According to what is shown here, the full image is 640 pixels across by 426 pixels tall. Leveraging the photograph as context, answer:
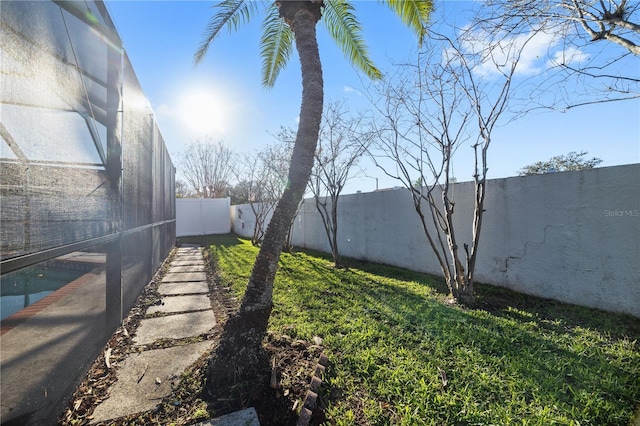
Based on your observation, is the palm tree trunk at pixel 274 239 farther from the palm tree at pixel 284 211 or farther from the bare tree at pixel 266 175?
the bare tree at pixel 266 175

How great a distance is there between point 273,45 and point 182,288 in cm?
440

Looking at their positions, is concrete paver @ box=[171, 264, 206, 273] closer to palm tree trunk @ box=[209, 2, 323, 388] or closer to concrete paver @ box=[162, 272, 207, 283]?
Answer: concrete paver @ box=[162, 272, 207, 283]

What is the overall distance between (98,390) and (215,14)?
444cm

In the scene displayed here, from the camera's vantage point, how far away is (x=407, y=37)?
4137 mm

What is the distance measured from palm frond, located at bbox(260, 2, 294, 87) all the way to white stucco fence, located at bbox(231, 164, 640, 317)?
3778mm

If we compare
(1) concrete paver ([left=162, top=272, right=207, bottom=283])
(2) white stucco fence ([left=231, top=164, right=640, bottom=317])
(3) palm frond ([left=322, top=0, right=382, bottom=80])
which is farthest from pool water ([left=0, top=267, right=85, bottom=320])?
(2) white stucco fence ([left=231, top=164, right=640, bottom=317])

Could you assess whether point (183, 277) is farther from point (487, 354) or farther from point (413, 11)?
point (413, 11)

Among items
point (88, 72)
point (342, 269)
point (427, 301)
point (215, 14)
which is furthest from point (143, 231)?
point (427, 301)

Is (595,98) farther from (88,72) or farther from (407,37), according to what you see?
(88,72)

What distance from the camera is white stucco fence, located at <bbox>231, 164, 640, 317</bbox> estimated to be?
3.05 metres

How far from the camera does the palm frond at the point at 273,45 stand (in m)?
4.06

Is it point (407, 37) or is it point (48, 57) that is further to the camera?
point (407, 37)

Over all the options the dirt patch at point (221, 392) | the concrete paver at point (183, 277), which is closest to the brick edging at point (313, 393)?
the dirt patch at point (221, 392)

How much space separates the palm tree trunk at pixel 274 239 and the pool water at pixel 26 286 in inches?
42.9
